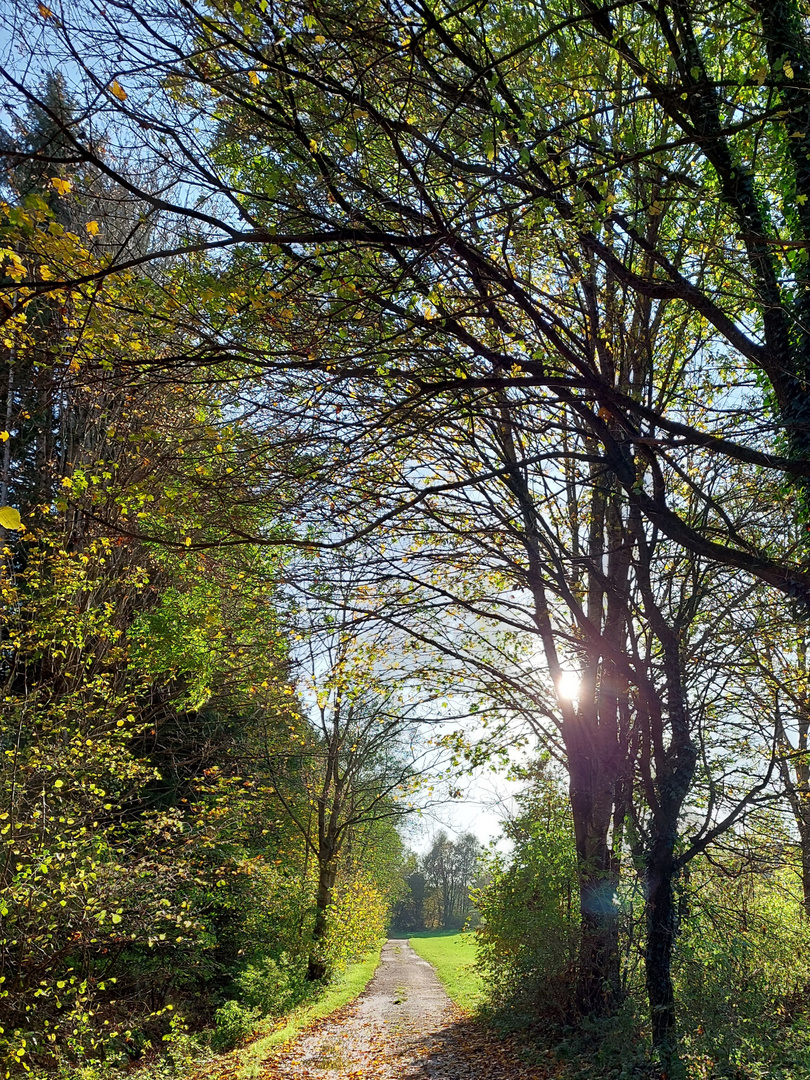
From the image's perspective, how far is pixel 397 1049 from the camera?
9.67 m

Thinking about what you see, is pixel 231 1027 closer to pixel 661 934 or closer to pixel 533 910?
pixel 533 910

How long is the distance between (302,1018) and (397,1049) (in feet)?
11.0

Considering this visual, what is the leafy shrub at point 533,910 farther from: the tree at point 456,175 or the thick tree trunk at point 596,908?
the tree at point 456,175

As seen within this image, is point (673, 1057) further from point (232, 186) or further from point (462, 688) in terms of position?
point (232, 186)

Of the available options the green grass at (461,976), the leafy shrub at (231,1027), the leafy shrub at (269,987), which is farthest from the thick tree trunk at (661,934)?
the leafy shrub at (269,987)

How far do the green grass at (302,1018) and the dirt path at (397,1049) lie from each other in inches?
8.1

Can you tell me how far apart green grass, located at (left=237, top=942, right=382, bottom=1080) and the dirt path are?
21cm

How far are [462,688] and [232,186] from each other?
7.57 meters

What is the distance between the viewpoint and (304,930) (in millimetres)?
15977

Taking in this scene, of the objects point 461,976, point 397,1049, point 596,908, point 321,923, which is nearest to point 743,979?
point 596,908

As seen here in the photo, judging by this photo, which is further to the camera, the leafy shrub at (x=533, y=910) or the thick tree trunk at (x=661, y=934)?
the leafy shrub at (x=533, y=910)

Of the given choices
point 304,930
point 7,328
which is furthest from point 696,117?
point 304,930

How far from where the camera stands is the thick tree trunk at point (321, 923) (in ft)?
51.2

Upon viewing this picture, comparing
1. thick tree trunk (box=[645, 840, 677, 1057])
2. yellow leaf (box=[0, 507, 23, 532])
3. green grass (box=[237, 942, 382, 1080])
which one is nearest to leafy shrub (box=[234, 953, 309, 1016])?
green grass (box=[237, 942, 382, 1080])
